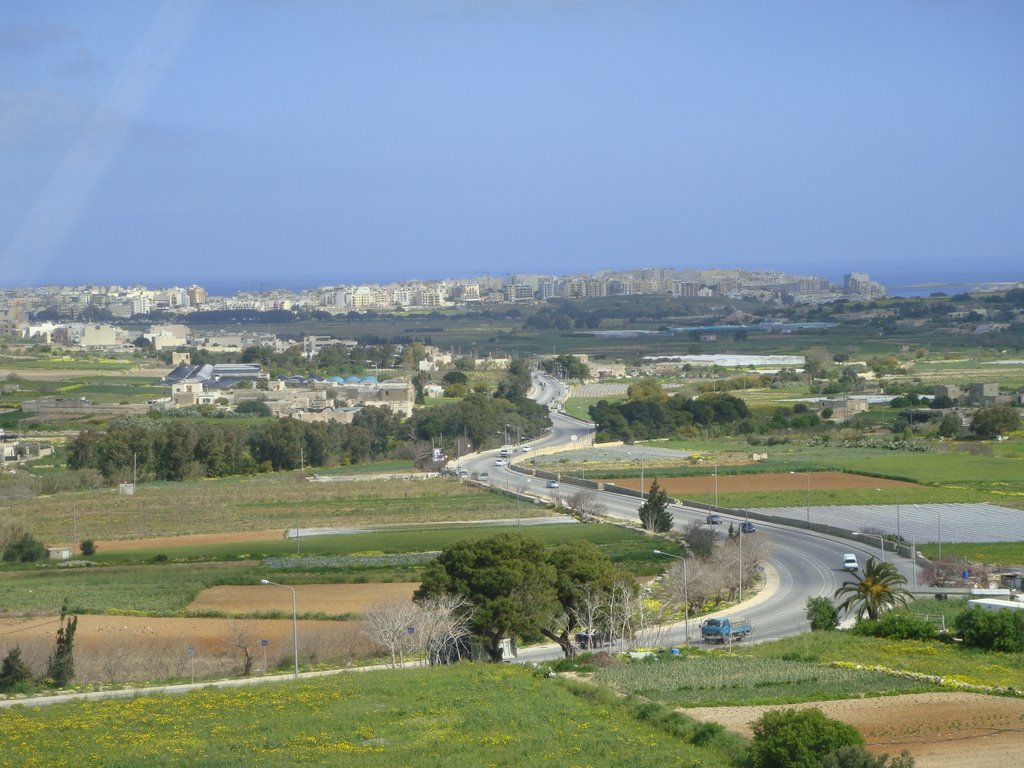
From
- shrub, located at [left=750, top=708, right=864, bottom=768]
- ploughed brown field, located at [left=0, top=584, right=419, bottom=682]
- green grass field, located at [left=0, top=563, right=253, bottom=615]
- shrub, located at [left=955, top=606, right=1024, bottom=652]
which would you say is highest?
shrub, located at [left=750, top=708, right=864, bottom=768]

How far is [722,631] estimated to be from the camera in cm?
2603

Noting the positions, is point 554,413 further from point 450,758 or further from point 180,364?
point 450,758

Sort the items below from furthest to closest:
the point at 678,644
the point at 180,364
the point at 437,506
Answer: the point at 180,364 → the point at 437,506 → the point at 678,644

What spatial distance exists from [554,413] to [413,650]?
56827mm

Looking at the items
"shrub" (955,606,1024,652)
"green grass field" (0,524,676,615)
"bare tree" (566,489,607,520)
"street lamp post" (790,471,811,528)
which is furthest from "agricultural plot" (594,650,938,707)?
"bare tree" (566,489,607,520)

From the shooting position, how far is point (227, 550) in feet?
126

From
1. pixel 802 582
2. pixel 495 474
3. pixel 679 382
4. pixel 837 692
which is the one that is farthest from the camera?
pixel 679 382

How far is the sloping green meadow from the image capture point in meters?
16.2

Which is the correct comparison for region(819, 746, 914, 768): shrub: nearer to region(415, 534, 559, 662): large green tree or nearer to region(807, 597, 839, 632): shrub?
region(415, 534, 559, 662): large green tree

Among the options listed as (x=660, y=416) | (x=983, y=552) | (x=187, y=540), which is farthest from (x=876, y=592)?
(x=660, y=416)

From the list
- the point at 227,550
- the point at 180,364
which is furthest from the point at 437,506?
the point at 180,364

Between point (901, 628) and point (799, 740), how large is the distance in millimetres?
9362

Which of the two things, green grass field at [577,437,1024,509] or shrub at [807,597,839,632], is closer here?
shrub at [807,597,839,632]

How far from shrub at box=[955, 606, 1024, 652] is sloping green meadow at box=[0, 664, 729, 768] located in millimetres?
6825
